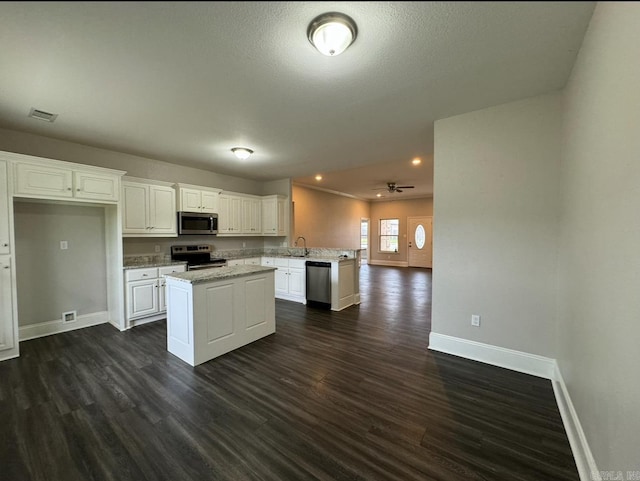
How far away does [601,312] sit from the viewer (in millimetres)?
1426

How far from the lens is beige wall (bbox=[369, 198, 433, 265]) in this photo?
10484 millimetres

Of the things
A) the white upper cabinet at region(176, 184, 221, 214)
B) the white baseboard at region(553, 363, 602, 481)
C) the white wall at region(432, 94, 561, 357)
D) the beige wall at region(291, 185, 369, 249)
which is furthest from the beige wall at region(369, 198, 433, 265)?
the white baseboard at region(553, 363, 602, 481)

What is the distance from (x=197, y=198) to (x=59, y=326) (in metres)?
2.66

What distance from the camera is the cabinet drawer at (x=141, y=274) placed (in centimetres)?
380

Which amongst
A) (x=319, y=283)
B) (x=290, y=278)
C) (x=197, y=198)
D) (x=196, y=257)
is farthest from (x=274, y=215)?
(x=319, y=283)

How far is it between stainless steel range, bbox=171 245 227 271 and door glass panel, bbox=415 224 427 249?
789 centimetres

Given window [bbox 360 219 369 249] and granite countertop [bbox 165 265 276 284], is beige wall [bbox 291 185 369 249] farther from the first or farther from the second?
granite countertop [bbox 165 265 276 284]

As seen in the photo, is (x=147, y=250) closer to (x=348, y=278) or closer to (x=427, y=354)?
(x=348, y=278)

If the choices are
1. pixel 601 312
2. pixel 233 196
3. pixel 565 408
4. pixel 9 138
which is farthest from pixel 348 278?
pixel 9 138

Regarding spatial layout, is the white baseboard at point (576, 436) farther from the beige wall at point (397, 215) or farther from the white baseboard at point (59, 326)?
the beige wall at point (397, 215)

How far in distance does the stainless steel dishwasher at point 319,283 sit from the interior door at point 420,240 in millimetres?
6797

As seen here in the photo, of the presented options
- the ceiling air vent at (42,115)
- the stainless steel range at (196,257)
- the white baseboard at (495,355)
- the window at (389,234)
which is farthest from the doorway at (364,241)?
the ceiling air vent at (42,115)

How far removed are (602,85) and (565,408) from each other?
2169 millimetres

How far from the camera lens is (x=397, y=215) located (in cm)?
1112
